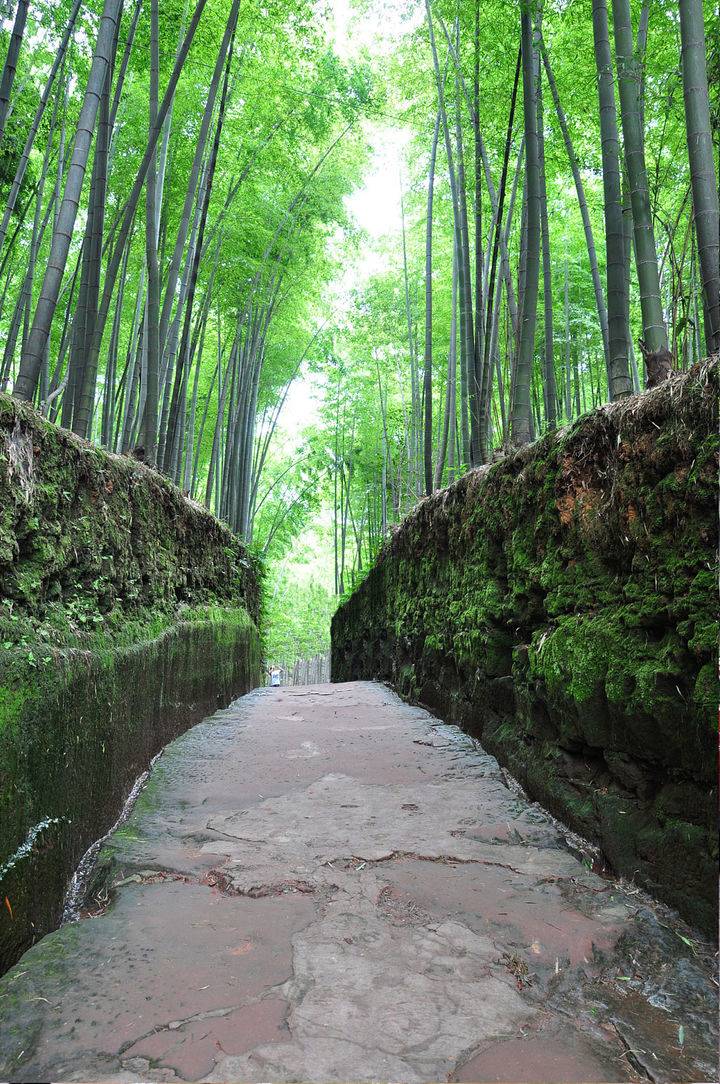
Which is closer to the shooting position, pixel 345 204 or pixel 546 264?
pixel 546 264

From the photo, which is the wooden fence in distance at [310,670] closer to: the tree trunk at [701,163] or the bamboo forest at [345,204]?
the bamboo forest at [345,204]

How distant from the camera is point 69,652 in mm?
1900

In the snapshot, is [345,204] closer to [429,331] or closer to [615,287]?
[429,331]

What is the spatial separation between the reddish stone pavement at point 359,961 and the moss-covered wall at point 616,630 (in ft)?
0.59

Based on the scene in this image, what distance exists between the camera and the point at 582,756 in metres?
2.16

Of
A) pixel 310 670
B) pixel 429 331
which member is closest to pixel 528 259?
pixel 429 331

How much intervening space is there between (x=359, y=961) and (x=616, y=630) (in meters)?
1.12

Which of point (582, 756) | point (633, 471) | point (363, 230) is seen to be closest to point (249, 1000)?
point (582, 756)

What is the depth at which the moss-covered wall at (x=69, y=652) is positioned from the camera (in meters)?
1.54

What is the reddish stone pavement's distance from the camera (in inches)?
45.5

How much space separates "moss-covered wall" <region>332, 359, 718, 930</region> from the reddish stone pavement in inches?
7.0

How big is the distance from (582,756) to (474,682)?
127cm

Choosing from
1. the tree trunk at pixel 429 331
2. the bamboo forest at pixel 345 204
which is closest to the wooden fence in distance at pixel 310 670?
the bamboo forest at pixel 345 204

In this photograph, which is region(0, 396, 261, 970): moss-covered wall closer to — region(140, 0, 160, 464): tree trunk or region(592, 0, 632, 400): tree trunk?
region(140, 0, 160, 464): tree trunk
